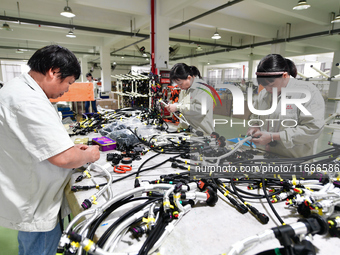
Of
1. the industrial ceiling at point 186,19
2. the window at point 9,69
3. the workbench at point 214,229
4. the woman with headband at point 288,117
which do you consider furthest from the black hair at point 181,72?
the window at point 9,69

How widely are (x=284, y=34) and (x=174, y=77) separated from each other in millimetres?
7933

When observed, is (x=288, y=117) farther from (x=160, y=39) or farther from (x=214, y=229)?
(x=160, y=39)

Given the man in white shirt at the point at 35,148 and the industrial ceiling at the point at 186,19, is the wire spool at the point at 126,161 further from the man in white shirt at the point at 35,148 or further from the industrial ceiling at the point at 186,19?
the industrial ceiling at the point at 186,19

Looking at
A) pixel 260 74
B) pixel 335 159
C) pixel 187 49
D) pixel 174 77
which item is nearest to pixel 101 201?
pixel 260 74

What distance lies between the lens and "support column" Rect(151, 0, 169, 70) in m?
5.27

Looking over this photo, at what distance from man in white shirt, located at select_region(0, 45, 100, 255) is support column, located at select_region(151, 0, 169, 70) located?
14.8 feet

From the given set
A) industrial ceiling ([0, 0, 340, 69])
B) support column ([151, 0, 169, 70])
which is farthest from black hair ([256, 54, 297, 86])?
support column ([151, 0, 169, 70])

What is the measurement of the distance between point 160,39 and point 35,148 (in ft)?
17.0

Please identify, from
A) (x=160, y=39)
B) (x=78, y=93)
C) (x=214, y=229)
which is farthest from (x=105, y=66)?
(x=214, y=229)

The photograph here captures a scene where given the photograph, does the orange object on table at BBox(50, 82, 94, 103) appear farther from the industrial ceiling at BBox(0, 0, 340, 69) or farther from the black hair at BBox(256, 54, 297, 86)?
the black hair at BBox(256, 54, 297, 86)

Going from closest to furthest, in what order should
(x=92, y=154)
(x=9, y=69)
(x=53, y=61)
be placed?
1. (x=53, y=61)
2. (x=92, y=154)
3. (x=9, y=69)

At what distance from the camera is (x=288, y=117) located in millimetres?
1300

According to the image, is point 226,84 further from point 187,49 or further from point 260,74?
point 187,49

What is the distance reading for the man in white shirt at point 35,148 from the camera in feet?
2.58
